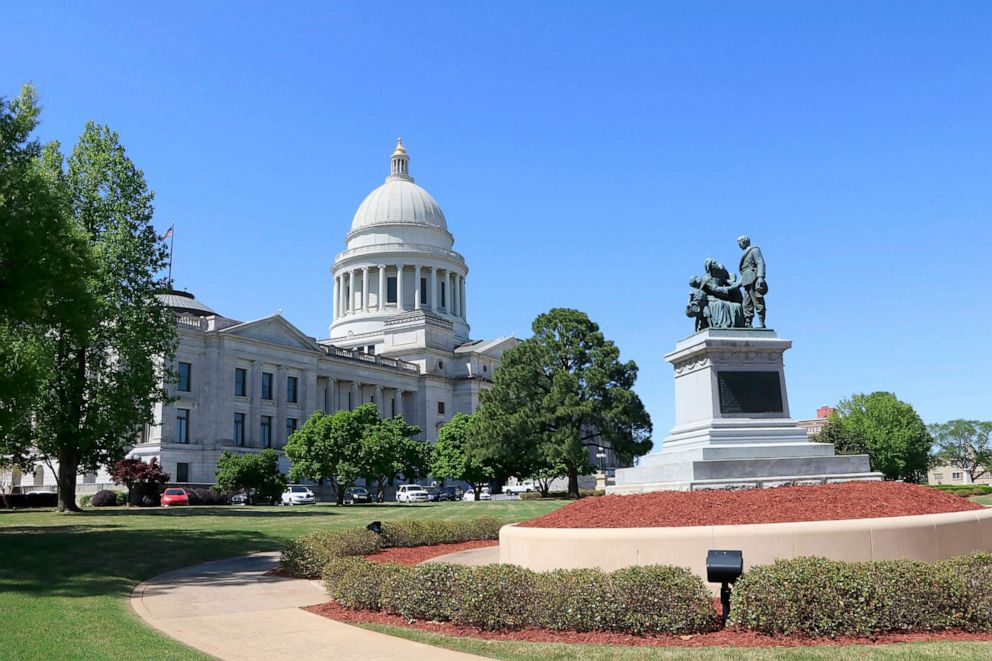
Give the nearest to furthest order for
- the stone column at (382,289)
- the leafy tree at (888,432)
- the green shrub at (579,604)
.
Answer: the green shrub at (579,604), the leafy tree at (888,432), the stone column at (382,289)

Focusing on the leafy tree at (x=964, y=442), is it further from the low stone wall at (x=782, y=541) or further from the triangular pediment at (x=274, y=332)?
the low stone wall at (x=782, y=541)

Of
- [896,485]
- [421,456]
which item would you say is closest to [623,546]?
[896,485]

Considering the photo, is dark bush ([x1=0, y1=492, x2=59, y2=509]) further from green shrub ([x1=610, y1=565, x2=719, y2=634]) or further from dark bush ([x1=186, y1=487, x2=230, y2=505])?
green shrub ([x1=610, y1=565, x2=719, y2=634])

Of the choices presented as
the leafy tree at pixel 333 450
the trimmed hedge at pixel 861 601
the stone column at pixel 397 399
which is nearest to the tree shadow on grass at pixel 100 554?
the trimmed hedge at pixel 861 601

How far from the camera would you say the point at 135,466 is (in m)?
55.6

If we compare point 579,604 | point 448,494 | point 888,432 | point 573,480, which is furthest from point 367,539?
point 888,432

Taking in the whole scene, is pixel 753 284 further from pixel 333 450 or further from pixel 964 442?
pixel 964 442

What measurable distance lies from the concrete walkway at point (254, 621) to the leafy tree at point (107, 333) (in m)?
23.2

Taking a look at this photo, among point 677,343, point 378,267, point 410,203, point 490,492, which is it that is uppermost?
point 410,203

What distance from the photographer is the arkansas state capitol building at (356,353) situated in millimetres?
72062

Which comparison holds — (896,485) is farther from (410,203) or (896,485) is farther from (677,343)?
(410,203)

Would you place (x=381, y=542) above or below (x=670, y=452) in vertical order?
below

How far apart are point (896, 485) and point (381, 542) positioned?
12076 mm

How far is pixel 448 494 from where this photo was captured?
79.6 meters
